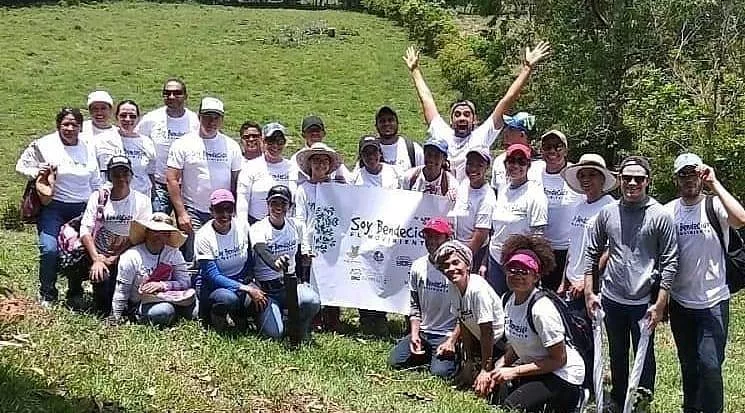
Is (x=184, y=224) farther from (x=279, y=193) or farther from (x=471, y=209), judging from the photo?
(x=471, y=209)

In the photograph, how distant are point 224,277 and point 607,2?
13371 millimetres

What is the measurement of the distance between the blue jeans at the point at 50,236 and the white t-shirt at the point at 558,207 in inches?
157

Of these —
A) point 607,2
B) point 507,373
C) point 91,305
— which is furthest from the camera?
point 607,2

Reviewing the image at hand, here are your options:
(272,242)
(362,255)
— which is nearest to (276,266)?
(272,242)

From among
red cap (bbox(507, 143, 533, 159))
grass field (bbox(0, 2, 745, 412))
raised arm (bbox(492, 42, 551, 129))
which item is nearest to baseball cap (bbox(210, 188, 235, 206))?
grass field (bbox(0, 2, 745, 412))

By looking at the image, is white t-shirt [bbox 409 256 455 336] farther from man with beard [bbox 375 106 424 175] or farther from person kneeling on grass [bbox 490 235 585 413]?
man with beard [bbox 375 106 424 175]

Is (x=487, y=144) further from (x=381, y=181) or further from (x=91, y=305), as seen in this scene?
(x=91, y=305)

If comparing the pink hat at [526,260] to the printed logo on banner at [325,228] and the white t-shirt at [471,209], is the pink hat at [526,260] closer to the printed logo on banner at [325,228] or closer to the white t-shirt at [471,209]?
the white t-shirt at [471,209]

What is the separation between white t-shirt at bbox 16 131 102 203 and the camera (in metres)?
7.88

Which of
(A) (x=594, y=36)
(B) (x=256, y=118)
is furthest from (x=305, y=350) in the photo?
(B) (x=256, y=118)

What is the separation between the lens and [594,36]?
1881 cm

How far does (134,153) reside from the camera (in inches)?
333

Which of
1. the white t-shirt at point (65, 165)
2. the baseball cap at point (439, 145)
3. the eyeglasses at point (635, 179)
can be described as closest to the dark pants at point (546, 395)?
the eyeglasses at point (635, 179)

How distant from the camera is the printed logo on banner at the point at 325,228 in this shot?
28.1 feet
